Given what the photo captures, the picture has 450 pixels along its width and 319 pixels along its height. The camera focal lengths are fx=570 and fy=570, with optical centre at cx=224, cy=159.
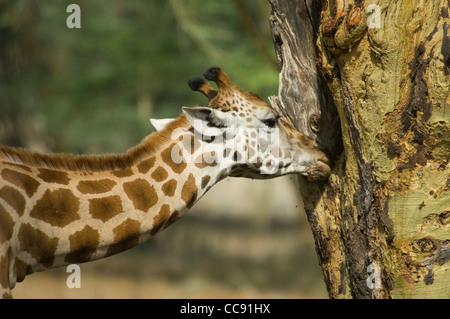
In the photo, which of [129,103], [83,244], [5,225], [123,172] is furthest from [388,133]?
[129,103]

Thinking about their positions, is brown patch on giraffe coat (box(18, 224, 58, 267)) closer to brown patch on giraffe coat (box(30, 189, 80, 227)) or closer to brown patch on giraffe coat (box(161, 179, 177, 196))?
brown patch on giraffe coat (box(30, 189, 80, 227))

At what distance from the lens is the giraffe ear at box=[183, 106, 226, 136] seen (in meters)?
3.83

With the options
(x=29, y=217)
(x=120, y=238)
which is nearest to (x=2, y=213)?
(x=29, y=217)

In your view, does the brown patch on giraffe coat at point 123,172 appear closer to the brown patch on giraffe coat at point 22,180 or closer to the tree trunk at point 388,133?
the brown patch on giraffe coat at point 22,180

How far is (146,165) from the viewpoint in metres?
3.94

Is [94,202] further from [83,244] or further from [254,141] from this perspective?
[254,141]

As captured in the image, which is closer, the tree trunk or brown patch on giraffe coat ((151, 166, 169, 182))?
the tree trunk

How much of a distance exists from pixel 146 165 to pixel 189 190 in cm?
35

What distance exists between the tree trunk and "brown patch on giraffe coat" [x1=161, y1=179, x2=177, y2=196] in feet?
3.77

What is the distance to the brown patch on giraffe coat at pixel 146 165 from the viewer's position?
391 centimetres

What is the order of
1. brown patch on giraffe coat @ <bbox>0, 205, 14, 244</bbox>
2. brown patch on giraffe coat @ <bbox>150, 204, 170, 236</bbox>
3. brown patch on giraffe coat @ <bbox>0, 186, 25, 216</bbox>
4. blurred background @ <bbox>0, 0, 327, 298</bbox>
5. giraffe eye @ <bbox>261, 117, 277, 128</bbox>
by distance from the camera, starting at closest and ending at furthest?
brown patch on giraffe coat @ <bbox>0, 205, 14, 244</bbox> → brown patch on giraffe coat @ <bbox>0, 186, 25, 216</bbox> → brown patch on giraffe coat @ <bbox>150, 204, 170, 236</bbox> → giraffe eye @ <bbox>261, 117, 277, 128</bbox> → blurred background @ <bbox>0, 0, 327, 298</bbox>

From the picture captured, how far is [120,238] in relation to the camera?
3.71 meters
